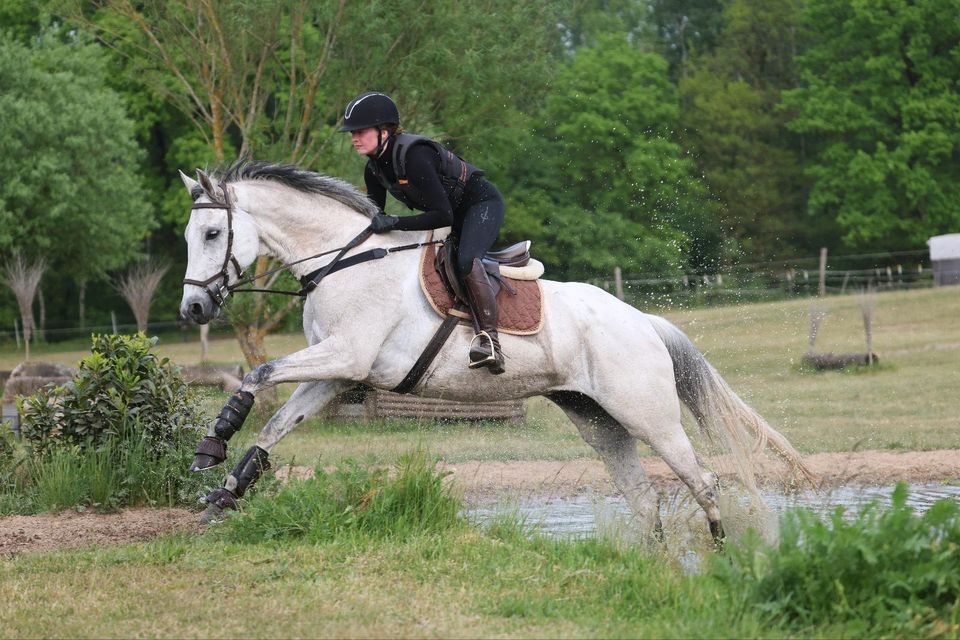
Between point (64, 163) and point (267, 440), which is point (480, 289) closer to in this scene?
point (267, 440)

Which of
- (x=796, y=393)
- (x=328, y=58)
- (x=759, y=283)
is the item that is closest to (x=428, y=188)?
(x=328, y=58)

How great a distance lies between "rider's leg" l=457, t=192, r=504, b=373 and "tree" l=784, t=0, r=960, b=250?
1445 inches

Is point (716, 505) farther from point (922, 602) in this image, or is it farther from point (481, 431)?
point (481, 431)

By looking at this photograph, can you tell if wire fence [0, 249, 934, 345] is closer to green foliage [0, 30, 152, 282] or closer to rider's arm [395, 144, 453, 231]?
green foliage [0, 30, 152, 282]

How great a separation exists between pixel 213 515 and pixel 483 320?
196 centimetres

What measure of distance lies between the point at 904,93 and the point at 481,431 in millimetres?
33145

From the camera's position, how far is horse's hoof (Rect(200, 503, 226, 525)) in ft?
22.8

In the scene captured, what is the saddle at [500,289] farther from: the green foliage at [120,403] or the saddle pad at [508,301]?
the green foliage at [120,403]

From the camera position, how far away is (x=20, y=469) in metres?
8.60

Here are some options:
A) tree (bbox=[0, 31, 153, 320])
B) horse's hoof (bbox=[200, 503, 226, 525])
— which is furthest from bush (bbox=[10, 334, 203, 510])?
tree (bbox=[0, 31, 153, 320])

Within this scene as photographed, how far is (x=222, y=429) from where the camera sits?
664 centimetres

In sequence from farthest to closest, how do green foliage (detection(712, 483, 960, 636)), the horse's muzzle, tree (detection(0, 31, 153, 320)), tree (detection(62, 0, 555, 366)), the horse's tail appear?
tree (detection(0, 31, 153, 320)), tree (detection(62, 0, 555, 366)), the horse's tail, the horse's muzzle, green foliage (detection(712, 483, 960, 636))

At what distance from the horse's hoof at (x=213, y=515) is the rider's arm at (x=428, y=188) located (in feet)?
6.54

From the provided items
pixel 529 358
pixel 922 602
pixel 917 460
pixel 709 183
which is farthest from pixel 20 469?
pixel 709 183
